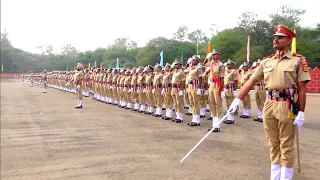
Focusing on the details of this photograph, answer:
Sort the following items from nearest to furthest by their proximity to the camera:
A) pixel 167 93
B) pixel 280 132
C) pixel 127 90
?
pixel 280 132 < pixel 167 93 < pixel 127 90

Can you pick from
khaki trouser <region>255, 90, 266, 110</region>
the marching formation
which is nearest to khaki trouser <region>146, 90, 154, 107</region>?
the marching formation

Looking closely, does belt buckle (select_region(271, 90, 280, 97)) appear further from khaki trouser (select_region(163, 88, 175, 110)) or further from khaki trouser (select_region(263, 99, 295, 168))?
khaki trouser (select_region(163, 88, 175, 110))

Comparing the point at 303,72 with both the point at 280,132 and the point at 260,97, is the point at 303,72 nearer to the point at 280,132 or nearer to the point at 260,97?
the point at 280,132

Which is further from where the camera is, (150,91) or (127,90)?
(127,90)

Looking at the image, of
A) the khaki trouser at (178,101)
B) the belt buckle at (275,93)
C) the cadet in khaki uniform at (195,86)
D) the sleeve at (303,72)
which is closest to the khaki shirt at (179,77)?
the khaki trouser at (178,101)

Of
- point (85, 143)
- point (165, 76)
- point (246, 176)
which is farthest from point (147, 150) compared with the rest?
point (165, 76)

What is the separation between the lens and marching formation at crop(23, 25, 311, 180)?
4.25 m

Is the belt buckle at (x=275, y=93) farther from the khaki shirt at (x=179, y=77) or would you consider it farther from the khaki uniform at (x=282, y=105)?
the khaki shirt at (x=179, y=77)

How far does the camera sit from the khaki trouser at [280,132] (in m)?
4.23

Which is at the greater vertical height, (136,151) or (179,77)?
(179,77)

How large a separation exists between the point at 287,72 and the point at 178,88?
7433 millimetres

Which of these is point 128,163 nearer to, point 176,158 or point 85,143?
point 176,158

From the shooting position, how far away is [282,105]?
4.27 metres

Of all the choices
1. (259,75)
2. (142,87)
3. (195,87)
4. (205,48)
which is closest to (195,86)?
(195,87)
